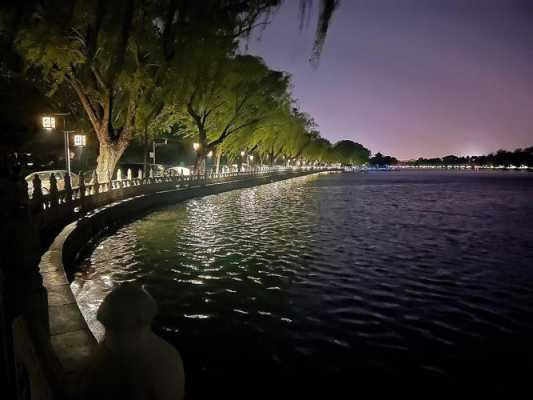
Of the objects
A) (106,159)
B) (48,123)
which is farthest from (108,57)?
(48,123)

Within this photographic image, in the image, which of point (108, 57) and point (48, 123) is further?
point (48, 123)

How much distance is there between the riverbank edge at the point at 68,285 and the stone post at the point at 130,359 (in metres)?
0.13

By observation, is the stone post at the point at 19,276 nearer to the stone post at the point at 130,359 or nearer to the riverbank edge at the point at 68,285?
the riverbank edge at the point at 68,285

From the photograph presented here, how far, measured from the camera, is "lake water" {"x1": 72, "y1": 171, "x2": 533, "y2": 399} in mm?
5004

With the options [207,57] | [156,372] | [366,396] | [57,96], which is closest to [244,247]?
[366,396]

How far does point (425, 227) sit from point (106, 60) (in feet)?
57.5

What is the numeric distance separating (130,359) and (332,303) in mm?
6101

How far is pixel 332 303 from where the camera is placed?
7.34 metres

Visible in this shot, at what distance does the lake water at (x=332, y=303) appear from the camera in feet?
16.4

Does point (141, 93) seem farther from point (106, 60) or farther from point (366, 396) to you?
point (366, 396)

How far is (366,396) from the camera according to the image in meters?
→ 4.55

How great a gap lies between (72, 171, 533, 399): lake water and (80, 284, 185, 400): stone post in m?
3.26

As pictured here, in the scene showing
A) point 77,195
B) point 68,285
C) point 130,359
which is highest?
point 130,359

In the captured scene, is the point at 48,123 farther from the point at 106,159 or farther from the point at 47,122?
the point at 106,159
